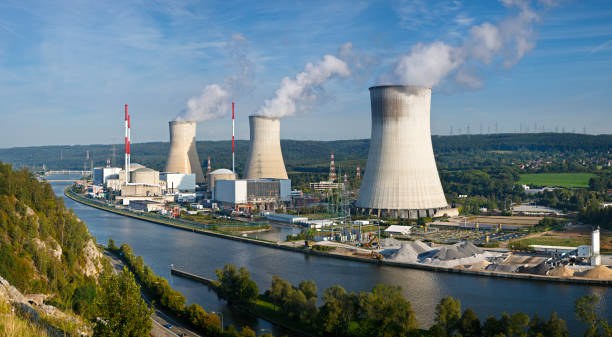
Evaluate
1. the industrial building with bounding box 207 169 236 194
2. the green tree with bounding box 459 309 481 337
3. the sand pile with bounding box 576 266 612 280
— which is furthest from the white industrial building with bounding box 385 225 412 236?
the industrial building with bounding box 207 169 236 194

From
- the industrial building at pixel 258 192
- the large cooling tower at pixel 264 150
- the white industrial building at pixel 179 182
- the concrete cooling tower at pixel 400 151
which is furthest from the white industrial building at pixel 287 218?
the white industrial building at pixel 179 182

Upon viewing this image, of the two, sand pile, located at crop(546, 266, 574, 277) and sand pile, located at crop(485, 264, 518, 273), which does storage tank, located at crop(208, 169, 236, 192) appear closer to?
sand pile, located at crop(485, 264, 518, 273)

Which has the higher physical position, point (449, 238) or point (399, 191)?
point (399, 191)

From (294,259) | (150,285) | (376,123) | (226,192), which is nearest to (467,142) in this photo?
(226,192)

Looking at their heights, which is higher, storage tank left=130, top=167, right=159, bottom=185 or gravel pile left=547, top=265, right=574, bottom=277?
storage tank left=130, top=167, right=159, bottom=185

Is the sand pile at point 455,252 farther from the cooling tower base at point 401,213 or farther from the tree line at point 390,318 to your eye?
the cooling tower base at point 401,213

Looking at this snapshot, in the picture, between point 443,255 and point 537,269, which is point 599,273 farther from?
point 443,255

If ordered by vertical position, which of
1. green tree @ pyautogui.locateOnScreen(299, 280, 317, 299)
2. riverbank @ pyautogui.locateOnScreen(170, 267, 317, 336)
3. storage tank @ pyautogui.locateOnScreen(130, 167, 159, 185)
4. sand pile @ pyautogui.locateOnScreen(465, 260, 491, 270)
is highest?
storage tank @ pyautogui.locateOnScreen(130, 167, 159, 185)

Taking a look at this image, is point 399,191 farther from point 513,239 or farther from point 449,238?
point 513,239
